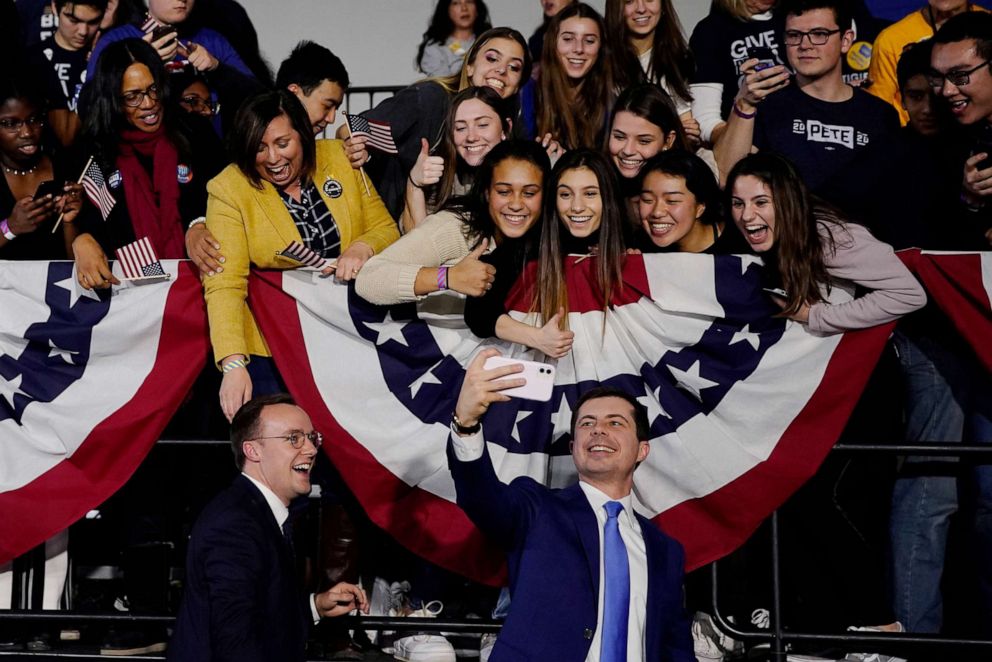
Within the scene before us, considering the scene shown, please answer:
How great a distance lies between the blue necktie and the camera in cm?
410

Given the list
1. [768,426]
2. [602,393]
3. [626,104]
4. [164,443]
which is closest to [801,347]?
[768,426]

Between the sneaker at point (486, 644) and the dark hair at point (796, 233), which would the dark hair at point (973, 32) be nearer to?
the dark hair at point (796, 233)

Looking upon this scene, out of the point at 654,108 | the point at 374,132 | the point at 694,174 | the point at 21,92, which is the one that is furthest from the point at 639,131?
the point at 21,92

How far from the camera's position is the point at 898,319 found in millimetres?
4859

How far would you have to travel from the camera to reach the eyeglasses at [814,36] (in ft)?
18.0

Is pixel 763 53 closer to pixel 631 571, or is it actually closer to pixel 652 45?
pixel 652 45

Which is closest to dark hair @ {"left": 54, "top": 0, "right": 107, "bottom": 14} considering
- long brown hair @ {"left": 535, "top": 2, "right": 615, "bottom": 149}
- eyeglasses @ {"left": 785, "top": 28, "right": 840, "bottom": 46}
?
long brown hair @ {"left": 535, "top": 2, "right": 615, "bottom": 149}

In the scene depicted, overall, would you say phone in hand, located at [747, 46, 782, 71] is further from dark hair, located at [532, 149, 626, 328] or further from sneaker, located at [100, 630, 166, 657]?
sneaker, located at [100, 630, 166, 657]

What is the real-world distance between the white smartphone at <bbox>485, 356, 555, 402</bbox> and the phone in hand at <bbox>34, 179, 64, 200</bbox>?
8.26 ft

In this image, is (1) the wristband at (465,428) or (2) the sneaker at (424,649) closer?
(1) the wristband at (465,428)

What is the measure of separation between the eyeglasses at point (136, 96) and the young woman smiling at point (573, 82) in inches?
61.2

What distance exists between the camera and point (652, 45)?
6.12m

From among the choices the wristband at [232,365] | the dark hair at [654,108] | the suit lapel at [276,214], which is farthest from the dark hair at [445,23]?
the wristband at [232,365]

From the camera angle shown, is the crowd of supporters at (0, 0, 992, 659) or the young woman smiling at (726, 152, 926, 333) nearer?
the young woman smiling at (726, 152, 926, 333)
